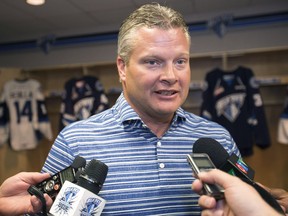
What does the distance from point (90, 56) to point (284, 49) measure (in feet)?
7.20

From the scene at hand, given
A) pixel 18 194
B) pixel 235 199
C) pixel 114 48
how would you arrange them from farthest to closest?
pixel 114 48
pixel 18 194
pixel 235 199

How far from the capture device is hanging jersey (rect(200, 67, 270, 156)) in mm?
2611

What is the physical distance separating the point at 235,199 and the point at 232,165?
0.40ft

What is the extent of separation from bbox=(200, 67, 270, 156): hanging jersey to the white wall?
0.31 meters

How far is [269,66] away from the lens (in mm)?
2992

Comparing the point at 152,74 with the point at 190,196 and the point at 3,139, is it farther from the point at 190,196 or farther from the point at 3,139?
the point at 3,139

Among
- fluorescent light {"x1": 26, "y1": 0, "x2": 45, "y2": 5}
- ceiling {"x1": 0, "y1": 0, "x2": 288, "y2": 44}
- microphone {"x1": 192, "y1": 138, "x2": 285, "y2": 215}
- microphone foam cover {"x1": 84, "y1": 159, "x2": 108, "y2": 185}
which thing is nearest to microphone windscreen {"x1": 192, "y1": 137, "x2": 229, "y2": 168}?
microphone {"x1": 192, "y1": 138, "x2": 285, "y2": 215}

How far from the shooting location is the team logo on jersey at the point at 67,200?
0.60 meters

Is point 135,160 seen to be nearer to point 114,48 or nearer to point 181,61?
point 181,61

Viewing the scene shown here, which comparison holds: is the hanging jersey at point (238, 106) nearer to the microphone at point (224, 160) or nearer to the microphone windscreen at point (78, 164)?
the microphone at point (224, 160)

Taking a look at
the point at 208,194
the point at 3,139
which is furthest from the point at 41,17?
the point at 208,194

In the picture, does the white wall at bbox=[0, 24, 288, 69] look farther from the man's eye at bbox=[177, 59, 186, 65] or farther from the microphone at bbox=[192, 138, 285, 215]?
the microphone at bbox=[192, 138, 285, 215]

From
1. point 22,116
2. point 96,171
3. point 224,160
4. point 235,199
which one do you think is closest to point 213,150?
point 224,160

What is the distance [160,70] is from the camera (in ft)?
3.08
